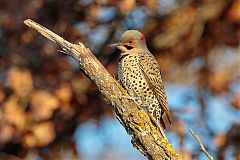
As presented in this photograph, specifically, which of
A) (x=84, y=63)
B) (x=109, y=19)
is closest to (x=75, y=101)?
(x=109, y=19)

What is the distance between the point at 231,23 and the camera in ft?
29.9

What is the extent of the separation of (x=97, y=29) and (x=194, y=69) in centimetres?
173

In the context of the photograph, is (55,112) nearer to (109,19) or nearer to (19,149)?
(19,149)

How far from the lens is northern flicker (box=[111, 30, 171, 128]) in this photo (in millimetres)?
6008

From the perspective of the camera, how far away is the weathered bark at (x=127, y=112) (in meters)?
4.63

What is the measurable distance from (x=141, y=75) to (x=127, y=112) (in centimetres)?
142

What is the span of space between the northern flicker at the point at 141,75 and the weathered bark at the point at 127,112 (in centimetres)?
→ 113

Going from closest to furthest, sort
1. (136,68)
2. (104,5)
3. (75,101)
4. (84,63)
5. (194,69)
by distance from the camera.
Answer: (84,63) → (136,68) → (104,5) → (75,101) → (194,69)

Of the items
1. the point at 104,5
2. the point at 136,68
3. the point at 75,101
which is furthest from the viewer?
the point at 75,101

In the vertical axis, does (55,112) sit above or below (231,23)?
below

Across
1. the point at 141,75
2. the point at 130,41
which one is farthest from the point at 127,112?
the point at 141,75

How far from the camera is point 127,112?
4.76 metres

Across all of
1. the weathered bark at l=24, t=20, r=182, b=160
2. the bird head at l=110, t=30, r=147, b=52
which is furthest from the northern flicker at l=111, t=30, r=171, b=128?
the weathered bark at l=24, t=20, r=182, b=160

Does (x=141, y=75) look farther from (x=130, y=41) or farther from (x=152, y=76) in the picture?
(x=130, y=41)
